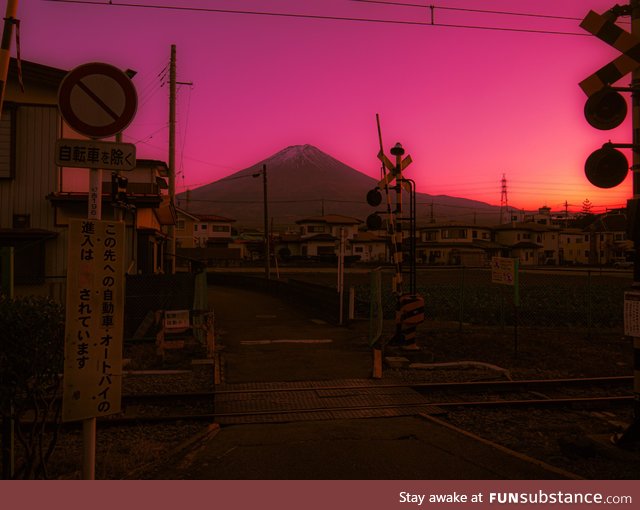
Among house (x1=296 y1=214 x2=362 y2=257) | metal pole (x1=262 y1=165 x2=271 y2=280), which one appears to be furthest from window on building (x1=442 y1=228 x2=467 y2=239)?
metal pole (x1=262 y1=165 x2=271 y2=280)

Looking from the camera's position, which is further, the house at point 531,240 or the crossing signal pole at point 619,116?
the house at point 531,240

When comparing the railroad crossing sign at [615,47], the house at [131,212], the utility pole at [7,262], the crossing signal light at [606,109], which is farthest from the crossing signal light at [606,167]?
the house at [131,212]

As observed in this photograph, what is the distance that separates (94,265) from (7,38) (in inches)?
112

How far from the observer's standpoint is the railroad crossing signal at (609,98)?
479 centimetres

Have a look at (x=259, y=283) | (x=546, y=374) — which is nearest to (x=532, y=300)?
(x=546, y=374)

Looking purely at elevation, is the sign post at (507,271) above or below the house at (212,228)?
below

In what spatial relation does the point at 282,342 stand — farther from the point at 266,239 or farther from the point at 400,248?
the point at 266,239

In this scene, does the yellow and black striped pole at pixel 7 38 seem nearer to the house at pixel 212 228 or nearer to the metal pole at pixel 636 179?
the metal pole at pixel 636 179

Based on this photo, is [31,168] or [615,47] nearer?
[615,47]

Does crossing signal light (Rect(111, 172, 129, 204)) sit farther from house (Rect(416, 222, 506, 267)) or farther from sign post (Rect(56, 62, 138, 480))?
house (Rect(416, 222, 506, 267))

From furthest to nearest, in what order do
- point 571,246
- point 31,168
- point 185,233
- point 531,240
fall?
1. point 571,246
2. point 531,240
3. point 185,233
4. point 31,168

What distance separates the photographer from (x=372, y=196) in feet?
34.1

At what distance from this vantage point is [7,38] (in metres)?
4.81

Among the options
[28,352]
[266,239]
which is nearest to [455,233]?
[266,239]
